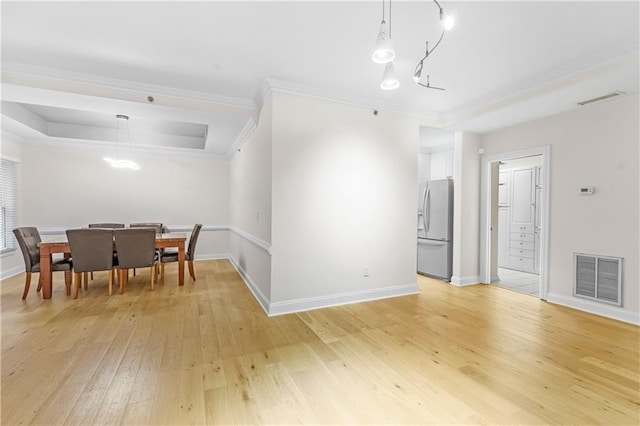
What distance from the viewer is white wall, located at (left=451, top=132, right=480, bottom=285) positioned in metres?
4.74

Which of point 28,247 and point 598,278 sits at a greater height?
point 28,247

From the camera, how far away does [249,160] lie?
4.73 meters

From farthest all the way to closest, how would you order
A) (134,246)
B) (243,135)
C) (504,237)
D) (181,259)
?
1. (504,237)
2. (243,135)
3. (181,259)
4. (134,246)

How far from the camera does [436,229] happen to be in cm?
514

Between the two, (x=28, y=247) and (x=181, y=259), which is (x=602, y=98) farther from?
(x=28, y=247)

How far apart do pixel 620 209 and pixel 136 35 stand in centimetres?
534

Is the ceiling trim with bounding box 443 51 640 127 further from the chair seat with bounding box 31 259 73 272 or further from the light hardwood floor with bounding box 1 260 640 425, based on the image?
the chair seat with bounding box 31 259 73 272

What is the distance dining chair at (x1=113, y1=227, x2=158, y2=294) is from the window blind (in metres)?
2.75

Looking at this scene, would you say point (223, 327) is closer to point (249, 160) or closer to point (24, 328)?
point (24, 328)

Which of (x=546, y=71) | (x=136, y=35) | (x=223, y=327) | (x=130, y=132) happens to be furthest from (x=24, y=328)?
(x=546, y=71)

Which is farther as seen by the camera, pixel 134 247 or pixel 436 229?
pixel 436 229

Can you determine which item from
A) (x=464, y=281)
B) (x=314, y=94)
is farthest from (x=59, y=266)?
(x=464, y=281)

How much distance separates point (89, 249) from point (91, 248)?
0.03m

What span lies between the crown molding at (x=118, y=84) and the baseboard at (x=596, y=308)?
4.89 m
